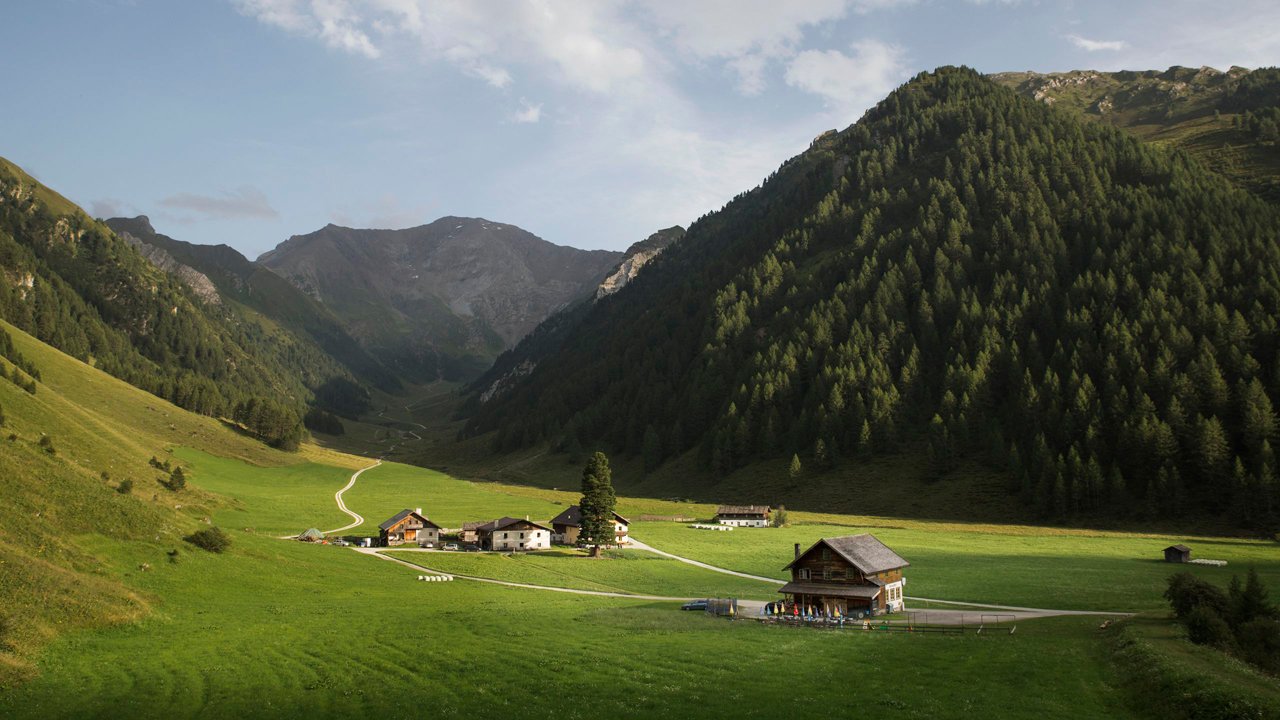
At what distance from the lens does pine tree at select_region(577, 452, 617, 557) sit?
94438 mm

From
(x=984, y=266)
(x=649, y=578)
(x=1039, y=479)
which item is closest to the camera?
(x=649, y=578)

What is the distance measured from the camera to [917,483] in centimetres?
14250

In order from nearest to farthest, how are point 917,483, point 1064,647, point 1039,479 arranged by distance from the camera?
point 1064,647 < point 1039,479 < point 917,483

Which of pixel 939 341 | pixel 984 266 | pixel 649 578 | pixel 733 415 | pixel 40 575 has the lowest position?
pixel 649 578

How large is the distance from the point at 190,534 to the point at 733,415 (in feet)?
427

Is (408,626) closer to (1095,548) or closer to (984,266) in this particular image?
(1095,548)

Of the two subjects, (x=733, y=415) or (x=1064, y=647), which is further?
(x=733, y=415)

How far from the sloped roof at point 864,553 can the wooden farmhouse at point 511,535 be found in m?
49.3

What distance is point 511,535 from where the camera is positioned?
328 feet

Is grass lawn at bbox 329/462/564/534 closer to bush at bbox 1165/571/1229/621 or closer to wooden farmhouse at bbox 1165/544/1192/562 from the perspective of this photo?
wooden farmhouse at bbox 1165/544/1192/562

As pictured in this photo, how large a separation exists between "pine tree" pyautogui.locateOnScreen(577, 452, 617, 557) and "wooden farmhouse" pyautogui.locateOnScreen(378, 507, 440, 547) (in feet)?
74.1

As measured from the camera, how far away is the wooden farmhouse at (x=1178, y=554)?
8094 cm

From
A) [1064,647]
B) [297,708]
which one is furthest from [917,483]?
[297,708]

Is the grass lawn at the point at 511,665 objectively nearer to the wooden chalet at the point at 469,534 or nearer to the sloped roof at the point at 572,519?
the wooden chalet at the point at 469,534
